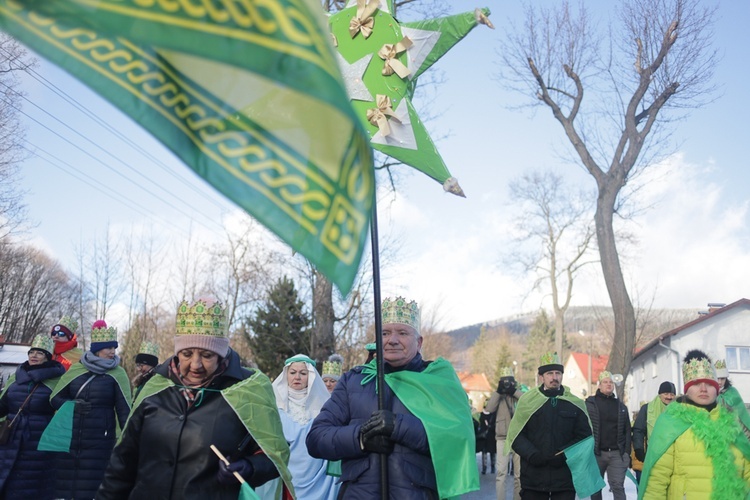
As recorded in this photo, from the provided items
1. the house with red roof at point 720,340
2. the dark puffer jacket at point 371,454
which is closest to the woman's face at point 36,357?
the dark puffer jacket at point 371,454

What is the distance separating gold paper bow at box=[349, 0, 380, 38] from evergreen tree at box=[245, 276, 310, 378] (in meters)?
21.2

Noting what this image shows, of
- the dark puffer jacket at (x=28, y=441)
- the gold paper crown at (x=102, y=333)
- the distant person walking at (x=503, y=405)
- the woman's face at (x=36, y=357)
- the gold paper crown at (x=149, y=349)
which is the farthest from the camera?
the distant person walking at (x=503, y=405)

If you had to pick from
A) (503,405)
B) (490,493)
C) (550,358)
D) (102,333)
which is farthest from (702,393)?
(490,493)

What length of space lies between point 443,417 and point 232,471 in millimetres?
1282

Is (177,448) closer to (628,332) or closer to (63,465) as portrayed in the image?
(63,465)

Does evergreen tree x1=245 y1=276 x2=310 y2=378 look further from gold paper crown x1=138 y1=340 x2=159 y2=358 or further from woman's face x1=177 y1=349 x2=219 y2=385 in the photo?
woman's face x1=177 y1=349 x2=219 y2=385

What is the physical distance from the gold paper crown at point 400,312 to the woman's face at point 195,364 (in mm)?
1161

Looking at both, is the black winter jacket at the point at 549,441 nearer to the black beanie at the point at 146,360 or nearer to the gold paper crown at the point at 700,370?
the gold paper crown at the point at 700,370

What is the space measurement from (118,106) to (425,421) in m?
2.56

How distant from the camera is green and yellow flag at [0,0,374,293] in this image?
2.34m

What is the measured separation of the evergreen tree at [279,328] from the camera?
87.0ft

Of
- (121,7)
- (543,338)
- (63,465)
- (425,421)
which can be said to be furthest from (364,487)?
(543,338)

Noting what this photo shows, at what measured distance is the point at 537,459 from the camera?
24.5 feet

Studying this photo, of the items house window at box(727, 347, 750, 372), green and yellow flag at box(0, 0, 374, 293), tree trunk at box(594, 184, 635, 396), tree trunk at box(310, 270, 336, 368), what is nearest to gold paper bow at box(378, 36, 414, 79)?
green and yellow flag at box(0, 0, 374, 293)
